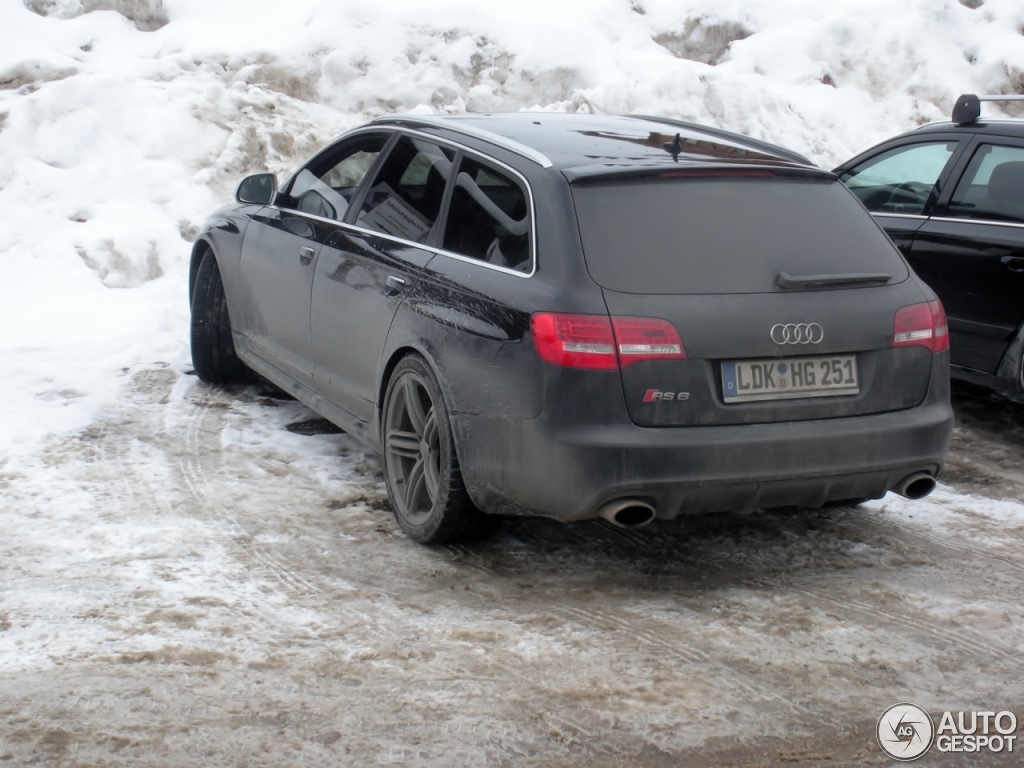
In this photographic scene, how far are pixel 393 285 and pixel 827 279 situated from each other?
168cm

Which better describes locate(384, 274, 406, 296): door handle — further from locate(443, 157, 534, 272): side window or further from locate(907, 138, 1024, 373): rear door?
locate(907, 138, 1024, 373): rear door

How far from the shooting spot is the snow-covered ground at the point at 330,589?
11.3 ft

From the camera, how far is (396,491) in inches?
200

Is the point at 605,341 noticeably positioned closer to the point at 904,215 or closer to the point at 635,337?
the point at 635,337

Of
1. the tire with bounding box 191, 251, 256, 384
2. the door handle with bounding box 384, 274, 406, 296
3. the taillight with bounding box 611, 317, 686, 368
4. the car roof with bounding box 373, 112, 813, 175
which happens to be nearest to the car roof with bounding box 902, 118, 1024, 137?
the car roof with bounding box 373, 112, 813, 175

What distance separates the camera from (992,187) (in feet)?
22.1

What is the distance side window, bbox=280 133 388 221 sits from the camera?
581 cm

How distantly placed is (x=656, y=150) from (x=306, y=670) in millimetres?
2351

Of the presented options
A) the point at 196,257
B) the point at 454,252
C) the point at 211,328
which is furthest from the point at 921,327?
the point at 196,257

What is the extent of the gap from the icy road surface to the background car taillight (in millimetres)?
876

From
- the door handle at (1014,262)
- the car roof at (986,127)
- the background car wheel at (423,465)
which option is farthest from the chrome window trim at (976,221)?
the background car wheel at (423,465)

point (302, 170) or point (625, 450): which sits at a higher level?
point (302, 170)

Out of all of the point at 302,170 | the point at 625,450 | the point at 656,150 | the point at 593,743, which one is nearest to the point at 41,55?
the point at 302,170

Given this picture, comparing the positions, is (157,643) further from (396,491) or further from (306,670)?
(396,491)
